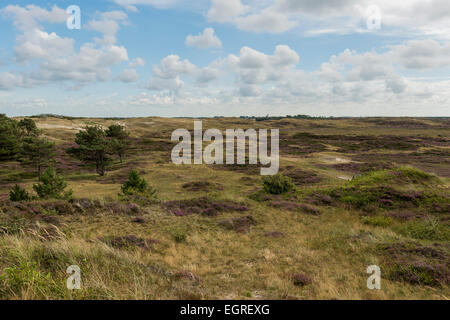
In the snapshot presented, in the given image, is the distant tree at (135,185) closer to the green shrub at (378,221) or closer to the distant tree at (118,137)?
the green shrub at (378,221)

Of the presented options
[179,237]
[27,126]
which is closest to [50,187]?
[179,237]

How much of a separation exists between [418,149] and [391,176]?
70.4m

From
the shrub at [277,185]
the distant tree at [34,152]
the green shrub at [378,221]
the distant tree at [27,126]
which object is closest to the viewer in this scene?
the green shrub at [378,221]

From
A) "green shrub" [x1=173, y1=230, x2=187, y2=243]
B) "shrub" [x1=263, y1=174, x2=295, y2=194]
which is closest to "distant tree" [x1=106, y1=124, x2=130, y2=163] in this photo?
"shrub" [x1=263, y1=174, x2=295, y2=194]

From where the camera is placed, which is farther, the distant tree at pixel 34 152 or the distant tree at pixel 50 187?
the distant tree at pixel 34 152

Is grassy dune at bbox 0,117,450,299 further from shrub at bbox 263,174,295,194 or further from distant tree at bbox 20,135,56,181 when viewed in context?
distant tree at bbox 20,135,56,181

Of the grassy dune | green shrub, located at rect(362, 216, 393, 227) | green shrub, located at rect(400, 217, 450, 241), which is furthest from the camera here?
green shrub, located at rect(362, 216, 393, 227)

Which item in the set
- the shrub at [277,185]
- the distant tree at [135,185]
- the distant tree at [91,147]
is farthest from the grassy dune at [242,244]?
the distant tree at [91,147]

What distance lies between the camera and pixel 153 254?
33.6 feet

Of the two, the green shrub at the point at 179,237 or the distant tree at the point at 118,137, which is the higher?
the distant tree at the point at 118,137

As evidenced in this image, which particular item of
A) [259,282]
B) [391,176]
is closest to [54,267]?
[259,282]

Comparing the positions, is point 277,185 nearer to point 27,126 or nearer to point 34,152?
point 34,152
